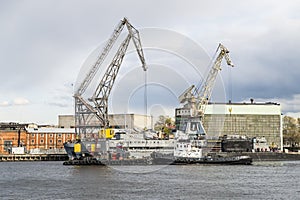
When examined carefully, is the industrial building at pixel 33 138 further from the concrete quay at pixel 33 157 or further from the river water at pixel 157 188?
the river water at pixel 157 188

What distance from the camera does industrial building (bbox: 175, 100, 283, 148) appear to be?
4695 inches

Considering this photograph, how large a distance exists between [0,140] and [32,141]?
22.9ft

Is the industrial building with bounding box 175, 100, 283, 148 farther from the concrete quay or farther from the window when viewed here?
the window

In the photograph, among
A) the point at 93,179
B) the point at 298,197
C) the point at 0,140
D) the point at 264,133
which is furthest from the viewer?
the point at 264,133

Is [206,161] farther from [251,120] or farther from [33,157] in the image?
[251,120]

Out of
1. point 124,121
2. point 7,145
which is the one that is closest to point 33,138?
point 7,145

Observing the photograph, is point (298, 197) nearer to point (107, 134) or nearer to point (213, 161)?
point (213, 161)

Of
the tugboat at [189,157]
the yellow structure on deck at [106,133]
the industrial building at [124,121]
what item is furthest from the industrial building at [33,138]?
the tugboat at [189,157]

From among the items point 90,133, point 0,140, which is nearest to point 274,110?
point 90,133

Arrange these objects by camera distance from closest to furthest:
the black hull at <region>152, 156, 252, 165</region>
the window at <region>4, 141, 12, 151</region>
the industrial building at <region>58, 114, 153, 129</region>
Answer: the black hull at <region>152, 156, 252, 165</region> < the window at <region>4, 141, 12, 151</region> < the industrial building at <region>58, 114, 153, 129</region>

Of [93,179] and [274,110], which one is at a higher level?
[274,110]

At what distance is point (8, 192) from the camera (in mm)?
37750

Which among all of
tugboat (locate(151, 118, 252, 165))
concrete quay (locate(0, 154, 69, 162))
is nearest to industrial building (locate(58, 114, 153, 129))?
concrete quay (locate(0, 154, 69, 162))

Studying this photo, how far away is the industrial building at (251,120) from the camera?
119250mm
